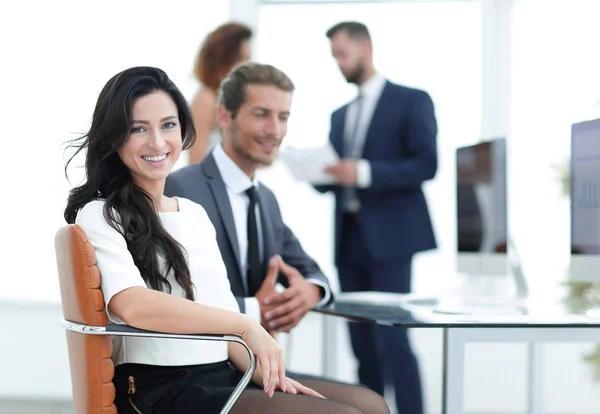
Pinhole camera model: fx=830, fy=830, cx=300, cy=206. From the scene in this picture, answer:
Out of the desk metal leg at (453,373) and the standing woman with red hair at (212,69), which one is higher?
the standing woman with red hair at (212,69)

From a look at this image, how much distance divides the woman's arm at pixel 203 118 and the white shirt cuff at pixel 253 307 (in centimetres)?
155

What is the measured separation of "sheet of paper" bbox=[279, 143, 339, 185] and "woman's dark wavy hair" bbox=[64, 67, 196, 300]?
1.70 meters

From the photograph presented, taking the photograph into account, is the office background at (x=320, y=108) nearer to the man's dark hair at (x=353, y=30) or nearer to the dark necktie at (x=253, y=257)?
the man's dark hair at (x=353, y=30)

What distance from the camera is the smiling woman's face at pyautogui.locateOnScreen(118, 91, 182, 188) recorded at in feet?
5.93

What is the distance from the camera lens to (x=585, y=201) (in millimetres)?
2293

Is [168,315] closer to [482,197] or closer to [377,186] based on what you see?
[482,197]

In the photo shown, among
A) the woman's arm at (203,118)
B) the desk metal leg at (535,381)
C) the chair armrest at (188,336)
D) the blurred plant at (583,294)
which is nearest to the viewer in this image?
the chair armrest at (188,336)

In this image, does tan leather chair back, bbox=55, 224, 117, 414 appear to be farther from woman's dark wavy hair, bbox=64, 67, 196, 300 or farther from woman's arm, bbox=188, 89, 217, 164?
woman's arm, bbox=188, 89, 217, 164

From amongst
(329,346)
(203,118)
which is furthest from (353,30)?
(329,346)

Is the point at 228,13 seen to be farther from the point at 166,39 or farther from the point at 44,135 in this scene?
the point at 44,135

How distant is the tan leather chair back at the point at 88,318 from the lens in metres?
1.67

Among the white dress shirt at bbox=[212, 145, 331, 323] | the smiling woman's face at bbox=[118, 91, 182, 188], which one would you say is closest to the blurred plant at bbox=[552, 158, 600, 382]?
the white dress shirt at bbox=[212, 145, 331, 323]

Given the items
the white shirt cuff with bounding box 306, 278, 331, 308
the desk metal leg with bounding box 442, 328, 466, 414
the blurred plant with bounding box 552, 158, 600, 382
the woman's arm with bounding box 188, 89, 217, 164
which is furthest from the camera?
the blurred plant with bounding box 552, 158, 600, 382

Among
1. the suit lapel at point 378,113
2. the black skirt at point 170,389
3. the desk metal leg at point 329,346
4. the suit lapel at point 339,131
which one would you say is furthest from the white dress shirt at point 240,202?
the suit lapel at point 339,131
